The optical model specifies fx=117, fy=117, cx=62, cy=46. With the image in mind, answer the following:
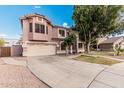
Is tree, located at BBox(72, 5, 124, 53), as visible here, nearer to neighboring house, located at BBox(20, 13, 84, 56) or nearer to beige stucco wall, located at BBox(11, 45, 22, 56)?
neighboring house, located at BBox(20, 13, 84, 56)

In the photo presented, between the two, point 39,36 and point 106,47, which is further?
point 106,47

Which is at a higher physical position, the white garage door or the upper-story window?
the upper-story window

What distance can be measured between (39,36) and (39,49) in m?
1.71

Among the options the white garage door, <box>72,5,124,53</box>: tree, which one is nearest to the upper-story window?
the white garage door

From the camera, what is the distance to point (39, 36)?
1541cm

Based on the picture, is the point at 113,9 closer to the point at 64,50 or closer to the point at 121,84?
the point at 64,50

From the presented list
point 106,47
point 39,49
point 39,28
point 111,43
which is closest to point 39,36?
point 39,28

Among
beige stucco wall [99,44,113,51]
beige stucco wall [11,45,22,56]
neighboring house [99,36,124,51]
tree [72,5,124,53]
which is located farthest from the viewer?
beige stucco wall [99,44,113,51]

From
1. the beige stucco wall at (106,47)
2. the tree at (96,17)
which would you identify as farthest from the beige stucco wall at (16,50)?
the beige stucco wall at (106,47)

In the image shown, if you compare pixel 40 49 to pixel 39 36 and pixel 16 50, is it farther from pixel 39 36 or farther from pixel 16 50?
pixel 16 50

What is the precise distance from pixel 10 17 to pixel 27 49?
4279mm

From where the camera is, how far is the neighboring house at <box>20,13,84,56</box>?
1463 centimetres
